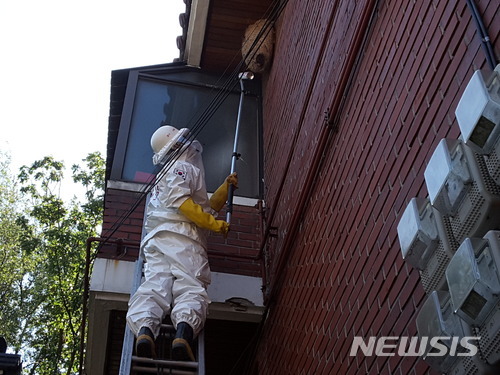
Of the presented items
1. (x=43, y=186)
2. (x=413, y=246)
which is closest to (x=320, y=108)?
(x=413, y=246)

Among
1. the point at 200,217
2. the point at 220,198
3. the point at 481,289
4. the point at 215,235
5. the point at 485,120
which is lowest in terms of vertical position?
the point at 481,289

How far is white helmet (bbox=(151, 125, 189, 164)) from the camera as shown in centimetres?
707

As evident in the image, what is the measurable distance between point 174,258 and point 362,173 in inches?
84.3

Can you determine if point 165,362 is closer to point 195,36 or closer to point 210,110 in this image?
point 210,110

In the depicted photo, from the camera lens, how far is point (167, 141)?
7230 mm

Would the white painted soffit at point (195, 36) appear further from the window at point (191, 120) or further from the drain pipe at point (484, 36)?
the drain pipe at point (484, 36)

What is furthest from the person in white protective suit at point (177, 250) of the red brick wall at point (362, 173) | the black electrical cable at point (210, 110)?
the red brick wall at point (362, 173)

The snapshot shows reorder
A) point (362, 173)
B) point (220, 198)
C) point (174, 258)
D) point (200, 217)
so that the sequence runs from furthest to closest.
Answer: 1. point (220, 198)
2. point (200, 217)
3. point (174, 258)
4. point (362, 173)

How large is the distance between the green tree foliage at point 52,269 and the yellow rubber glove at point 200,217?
8894 mm

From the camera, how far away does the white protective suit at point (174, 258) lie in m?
5.68

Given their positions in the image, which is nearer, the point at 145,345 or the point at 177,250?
the point at 145,345

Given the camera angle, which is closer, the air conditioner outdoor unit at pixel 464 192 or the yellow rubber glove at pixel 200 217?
the air conditioner outdoor unit at pixel 464 192

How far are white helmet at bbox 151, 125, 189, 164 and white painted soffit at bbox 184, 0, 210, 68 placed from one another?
2753 millimetres

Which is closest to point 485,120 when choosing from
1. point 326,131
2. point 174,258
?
point 326,131
